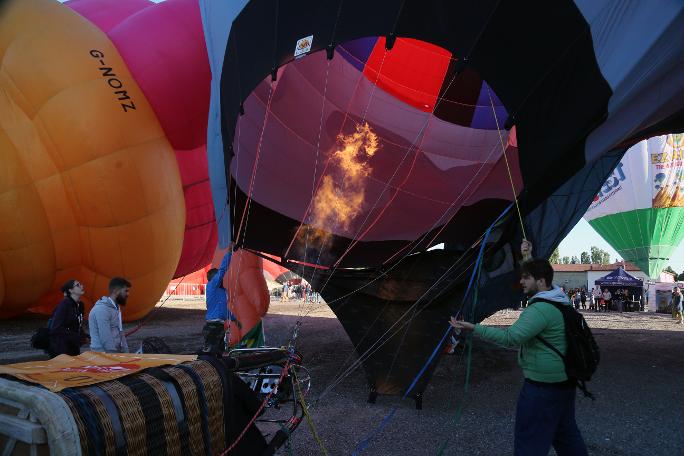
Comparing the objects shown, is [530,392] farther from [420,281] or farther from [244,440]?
[420,281]

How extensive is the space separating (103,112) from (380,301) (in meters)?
5.29

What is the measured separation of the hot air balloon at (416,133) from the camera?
3643 millimetres

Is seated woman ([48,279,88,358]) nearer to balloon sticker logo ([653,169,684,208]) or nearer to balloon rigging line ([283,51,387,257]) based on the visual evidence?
balloon rigging line ([283,51,387,257])

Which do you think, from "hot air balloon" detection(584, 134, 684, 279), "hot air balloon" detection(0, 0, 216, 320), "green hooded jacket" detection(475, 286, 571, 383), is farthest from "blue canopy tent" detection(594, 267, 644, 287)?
"green hooded jacket" detection(475, 286, 571, 383)

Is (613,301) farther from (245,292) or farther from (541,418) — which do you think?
(541,418)

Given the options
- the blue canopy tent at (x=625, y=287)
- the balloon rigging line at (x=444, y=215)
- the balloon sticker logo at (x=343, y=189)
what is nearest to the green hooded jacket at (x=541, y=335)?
the balloon rigging line at (x=444, y=215)

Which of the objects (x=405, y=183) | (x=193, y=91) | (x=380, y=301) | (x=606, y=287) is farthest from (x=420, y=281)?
(x=606, y=287)

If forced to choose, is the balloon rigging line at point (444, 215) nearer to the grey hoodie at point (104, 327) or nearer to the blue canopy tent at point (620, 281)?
the grey hoodie at point (104, 327)

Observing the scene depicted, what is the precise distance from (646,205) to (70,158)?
89.4 ft

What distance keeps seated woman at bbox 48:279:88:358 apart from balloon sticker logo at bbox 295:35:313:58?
2831mm

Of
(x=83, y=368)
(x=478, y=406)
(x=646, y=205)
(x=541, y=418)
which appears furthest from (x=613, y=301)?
(x=83, y=368)

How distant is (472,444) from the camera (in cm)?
376

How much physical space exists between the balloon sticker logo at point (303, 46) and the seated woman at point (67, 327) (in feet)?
9.29

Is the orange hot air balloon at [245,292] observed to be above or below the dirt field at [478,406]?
above
